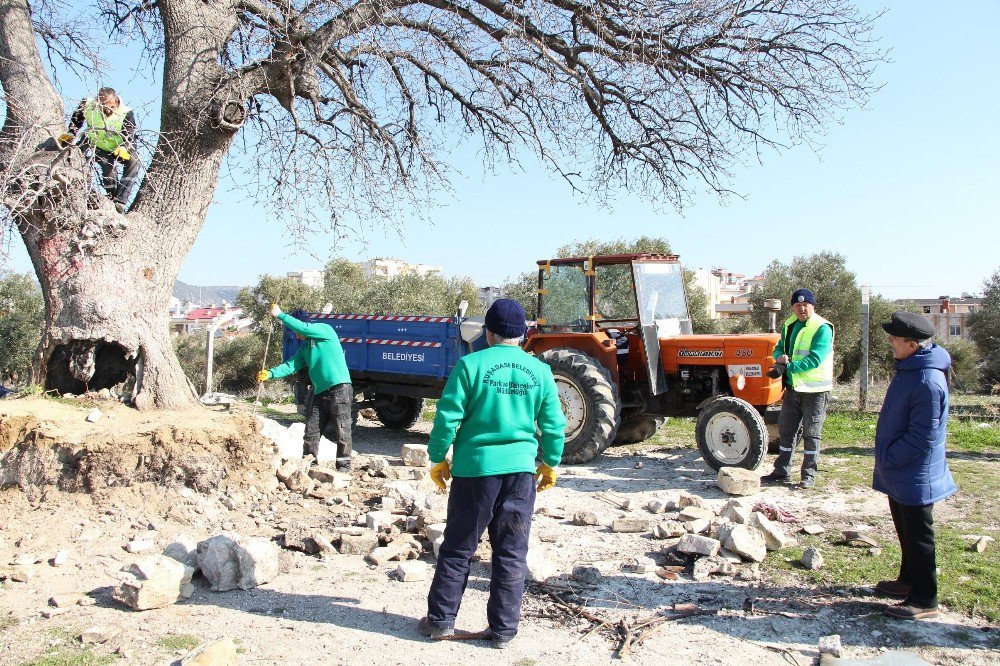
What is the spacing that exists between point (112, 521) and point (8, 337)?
2105 centimetres

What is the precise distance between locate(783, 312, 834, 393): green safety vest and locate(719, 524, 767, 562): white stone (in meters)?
2.39

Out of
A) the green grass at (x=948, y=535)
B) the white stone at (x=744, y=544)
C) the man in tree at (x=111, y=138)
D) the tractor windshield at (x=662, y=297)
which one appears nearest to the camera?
the green grass at (x=948, y=535)

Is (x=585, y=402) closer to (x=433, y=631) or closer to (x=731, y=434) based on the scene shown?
(x=731, y=434)

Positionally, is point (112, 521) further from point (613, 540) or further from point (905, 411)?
point (905, 411)

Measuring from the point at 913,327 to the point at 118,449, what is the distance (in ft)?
17.9

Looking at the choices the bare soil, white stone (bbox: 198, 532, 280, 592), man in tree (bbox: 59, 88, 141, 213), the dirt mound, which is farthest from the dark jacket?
man in tree (bbox: 59, 88, 141, 213)

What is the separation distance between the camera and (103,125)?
21.4ft

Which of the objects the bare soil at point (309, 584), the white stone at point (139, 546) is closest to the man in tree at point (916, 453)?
the bare soil at point (309, 584)

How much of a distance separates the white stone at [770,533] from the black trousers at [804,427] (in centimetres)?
189

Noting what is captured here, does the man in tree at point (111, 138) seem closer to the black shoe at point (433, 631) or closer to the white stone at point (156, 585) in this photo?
the white stone at point (156, 585)

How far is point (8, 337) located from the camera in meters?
23.2

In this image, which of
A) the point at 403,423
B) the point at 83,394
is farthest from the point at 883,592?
the point at 403,423

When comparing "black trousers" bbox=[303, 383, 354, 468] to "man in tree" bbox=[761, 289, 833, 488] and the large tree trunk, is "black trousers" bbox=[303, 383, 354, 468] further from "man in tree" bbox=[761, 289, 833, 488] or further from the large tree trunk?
"man in tree" bbox=[761, 289, 833, 488]

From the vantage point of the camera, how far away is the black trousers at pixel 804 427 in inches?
282
